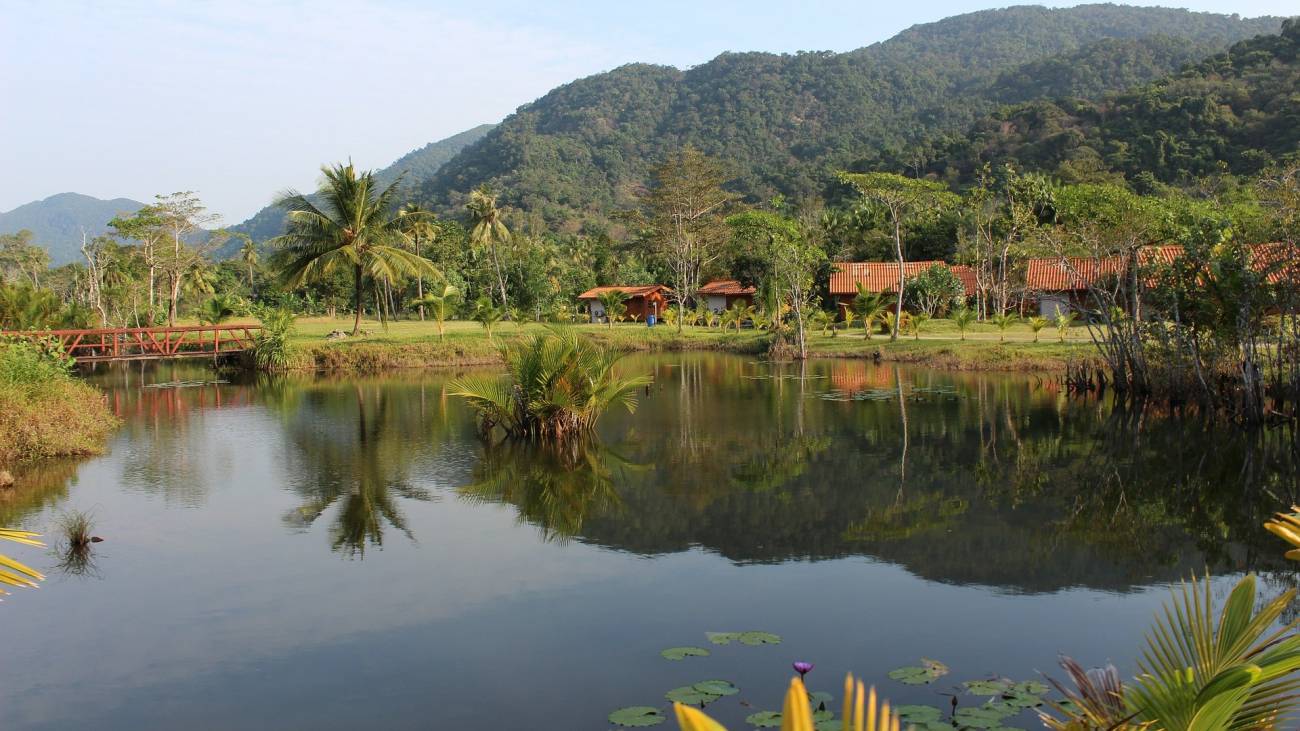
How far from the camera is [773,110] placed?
12800 centimetres

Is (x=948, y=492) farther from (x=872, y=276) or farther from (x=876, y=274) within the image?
(x=876, y=274)

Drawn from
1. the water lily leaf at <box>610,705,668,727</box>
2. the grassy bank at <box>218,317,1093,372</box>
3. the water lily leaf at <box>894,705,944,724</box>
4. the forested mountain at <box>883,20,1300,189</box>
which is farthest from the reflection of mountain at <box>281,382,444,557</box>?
the forested mountain at <box>883,20,1300,189</box>

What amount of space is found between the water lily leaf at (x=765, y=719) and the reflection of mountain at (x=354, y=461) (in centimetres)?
560

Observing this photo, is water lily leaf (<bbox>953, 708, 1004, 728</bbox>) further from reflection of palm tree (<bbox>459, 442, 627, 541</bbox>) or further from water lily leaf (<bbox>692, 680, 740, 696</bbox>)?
reflection of palm tree (<bbox>459, 442, 627, 541</bbox>)

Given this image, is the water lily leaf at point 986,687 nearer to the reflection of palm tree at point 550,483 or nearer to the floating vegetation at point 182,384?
the reflection of palm tree at point 550,483

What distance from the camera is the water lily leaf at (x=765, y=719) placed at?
19.8ft

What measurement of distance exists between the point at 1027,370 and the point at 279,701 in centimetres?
2423

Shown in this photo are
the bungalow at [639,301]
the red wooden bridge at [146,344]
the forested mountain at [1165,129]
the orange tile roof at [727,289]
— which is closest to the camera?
the red wooden bridge at [146,344]

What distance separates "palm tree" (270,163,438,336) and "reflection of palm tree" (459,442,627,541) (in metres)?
21.1

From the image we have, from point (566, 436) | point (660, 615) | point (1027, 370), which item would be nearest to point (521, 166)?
point (1027, 370)

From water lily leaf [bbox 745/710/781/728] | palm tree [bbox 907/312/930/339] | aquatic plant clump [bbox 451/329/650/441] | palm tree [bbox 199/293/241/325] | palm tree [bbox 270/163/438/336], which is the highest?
palm tree [bbox 270/163/438/336]

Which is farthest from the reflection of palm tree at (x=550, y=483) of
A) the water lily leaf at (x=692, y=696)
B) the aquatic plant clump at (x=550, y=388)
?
the water lily leaf at (x=692, y=696)

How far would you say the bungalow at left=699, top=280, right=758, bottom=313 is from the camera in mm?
51531

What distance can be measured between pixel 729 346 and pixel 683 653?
3058 cm
